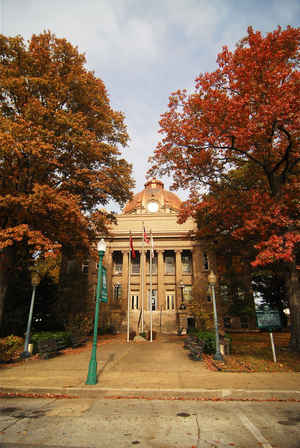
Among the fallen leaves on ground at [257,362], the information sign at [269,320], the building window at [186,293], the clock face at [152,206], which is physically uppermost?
the clock face at [152,206]

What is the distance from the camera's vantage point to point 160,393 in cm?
676

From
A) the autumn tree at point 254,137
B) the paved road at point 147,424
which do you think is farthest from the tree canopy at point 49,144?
the paved road at point 147,424

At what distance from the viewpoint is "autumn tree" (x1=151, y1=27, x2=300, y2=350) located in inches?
441

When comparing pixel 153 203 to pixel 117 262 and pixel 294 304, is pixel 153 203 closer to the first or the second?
pixel 117 262

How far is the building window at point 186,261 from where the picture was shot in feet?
130

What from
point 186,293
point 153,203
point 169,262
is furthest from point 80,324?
point 153,203

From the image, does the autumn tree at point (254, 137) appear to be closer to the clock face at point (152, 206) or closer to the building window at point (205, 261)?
the building window at point (205, 261)

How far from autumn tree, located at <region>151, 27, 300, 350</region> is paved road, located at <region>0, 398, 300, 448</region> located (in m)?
6.59

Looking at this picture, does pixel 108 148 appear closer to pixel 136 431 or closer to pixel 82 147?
pixel 82 147

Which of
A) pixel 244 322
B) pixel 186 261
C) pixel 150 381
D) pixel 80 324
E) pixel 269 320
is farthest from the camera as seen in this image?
pixel 186 261

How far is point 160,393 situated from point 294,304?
9.02 metres

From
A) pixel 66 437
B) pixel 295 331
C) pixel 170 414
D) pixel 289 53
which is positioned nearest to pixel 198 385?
pixel 170 414

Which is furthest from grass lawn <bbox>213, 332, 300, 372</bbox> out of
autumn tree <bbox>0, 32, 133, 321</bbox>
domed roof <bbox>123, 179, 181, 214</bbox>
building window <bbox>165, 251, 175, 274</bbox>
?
domed roof <bbox>123, 179, 181, 214</bbox>

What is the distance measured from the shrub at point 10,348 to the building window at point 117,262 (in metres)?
25.2
